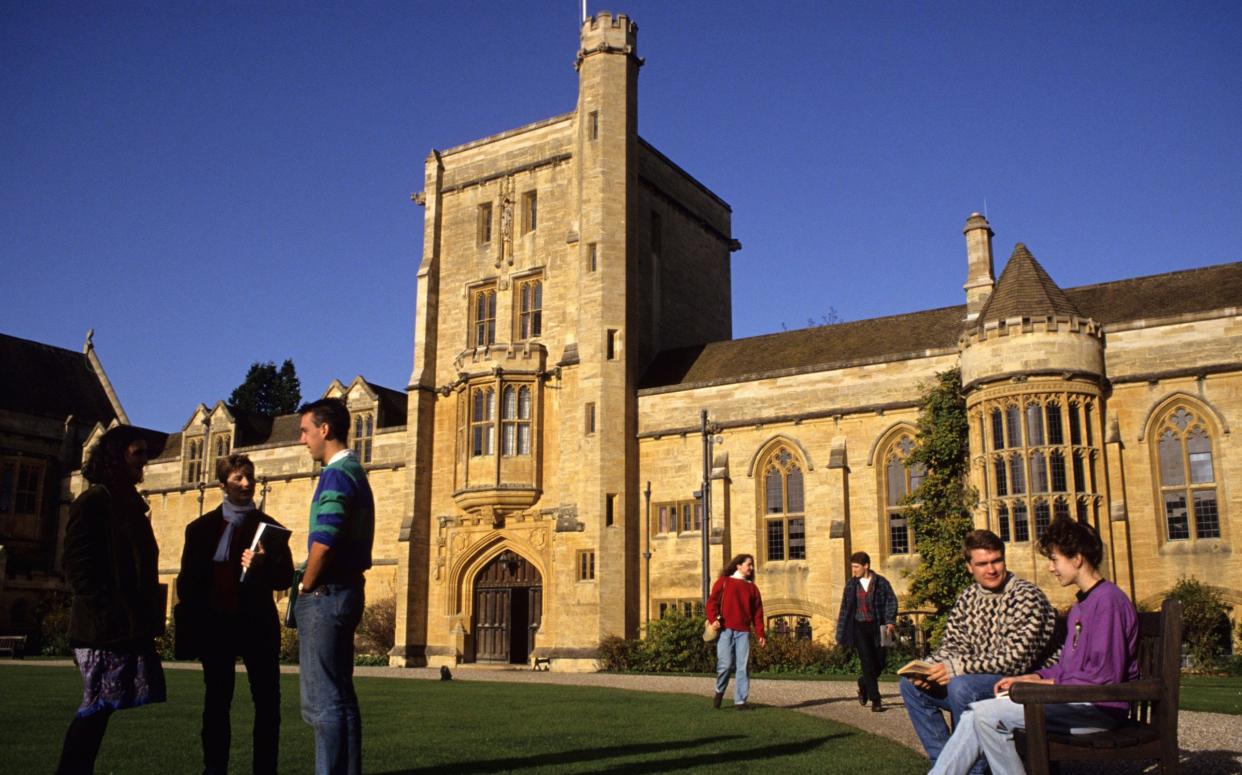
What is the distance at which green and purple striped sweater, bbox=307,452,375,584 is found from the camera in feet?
20.2

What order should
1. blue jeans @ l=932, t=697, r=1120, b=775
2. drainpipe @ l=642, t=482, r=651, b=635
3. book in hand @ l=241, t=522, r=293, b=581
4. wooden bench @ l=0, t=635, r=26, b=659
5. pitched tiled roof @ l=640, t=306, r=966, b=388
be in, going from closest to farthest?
blue jeans @ l=932, t=697, r=1120, b=775
book in hand @ l=241, t=522, r=293, b=581
pitched tiled roof @ l=640, t=306, r=966, b=388
drainpipe @ l=642, t=482, r=651, b=635
wooden bench @ l=0, t=635, r=26, b=659

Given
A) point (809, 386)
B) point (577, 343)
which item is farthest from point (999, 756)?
point (577, 343)

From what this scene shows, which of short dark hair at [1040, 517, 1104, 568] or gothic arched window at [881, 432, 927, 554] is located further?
gothic arched window at [881, 432, 927, 554]

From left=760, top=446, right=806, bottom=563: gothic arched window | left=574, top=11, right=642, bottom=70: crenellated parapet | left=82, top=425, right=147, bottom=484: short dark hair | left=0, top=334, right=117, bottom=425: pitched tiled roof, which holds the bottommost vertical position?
left=82, top=425, right=147, bottom=484: short dark hair

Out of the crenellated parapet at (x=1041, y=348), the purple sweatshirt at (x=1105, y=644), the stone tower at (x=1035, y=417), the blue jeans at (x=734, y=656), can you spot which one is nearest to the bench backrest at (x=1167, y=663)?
the purple sweatshirt at (x=1105, y=644)

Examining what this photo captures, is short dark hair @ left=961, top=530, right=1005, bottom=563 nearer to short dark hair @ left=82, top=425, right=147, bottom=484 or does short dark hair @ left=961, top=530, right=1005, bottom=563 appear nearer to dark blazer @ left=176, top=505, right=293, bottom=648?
dark blazer @ left=176, top=505, right=293, bottom=648

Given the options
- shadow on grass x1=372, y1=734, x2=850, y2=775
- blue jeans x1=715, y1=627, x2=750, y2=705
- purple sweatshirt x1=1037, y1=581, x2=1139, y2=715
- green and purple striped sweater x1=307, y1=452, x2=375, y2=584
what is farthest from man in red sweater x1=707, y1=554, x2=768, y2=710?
green and purple striped sweater x1=307, y1=452, x2=375, y2=584

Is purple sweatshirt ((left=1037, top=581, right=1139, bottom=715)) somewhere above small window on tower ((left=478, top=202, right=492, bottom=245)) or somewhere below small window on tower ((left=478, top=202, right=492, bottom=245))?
below

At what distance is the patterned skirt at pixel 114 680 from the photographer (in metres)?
6.34

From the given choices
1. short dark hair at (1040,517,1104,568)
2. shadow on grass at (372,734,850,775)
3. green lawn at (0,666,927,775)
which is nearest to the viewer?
short dark hair at (1040,517,1104,568)

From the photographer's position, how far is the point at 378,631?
3506cm

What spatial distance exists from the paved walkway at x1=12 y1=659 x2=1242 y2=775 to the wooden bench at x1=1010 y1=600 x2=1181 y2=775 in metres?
2.36

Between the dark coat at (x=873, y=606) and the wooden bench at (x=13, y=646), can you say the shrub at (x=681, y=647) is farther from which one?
the wooden bench at (x=13, y=646)

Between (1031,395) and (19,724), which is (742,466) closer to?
(1031,395)
